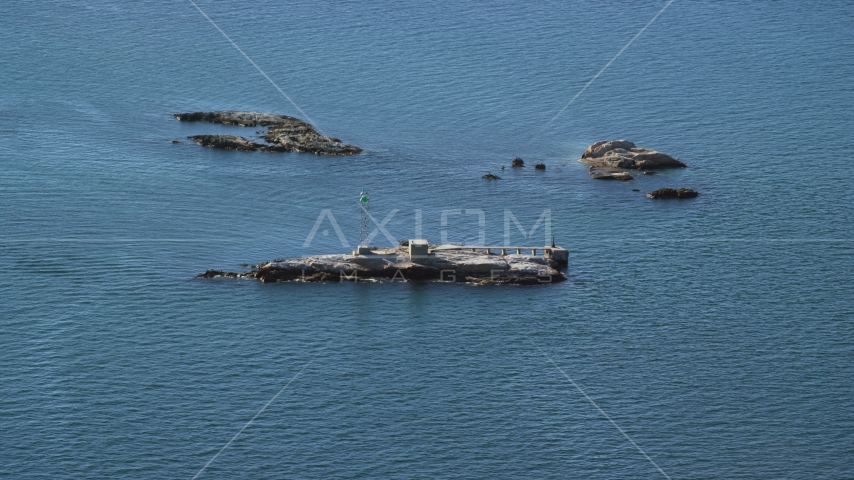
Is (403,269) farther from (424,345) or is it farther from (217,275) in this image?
(217,275)

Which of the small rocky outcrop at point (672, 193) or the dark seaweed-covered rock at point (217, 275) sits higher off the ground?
the small rocky outcrop at point (672, 193)

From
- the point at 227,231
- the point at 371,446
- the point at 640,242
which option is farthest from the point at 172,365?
the point at 640,242

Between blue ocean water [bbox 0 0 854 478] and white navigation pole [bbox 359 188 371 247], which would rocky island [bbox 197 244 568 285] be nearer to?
blue ocean water [bbox 0 0 854 478]

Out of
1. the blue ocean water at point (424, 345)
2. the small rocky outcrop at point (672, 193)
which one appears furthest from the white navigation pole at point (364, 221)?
the small rocky outcrop at point (672, 193)

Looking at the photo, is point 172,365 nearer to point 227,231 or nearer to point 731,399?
point 227,231

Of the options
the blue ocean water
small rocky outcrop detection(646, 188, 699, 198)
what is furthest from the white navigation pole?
small rocky outcrop detection(646, 188, 699, 198)

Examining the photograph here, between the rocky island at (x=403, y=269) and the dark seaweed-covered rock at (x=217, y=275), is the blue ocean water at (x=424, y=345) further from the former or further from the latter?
the rocky island at (x=403, y=269)
